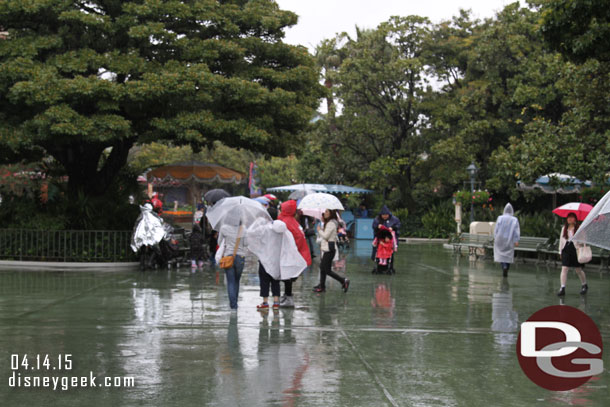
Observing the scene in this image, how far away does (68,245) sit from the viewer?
19141 millimetres

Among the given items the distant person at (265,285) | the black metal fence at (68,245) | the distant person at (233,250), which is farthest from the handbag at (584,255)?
the black metal fence at (68,245)

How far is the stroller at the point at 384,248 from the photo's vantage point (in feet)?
58.3

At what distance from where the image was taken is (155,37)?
19016 mm

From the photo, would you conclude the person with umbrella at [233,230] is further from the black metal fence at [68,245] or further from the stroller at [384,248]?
the black metal fence at [68,245]

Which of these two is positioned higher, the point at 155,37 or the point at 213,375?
the point at 155,37

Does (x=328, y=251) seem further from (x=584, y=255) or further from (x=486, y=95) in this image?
(x=486, y=95)

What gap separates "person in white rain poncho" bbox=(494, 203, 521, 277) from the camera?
17859 millimetres

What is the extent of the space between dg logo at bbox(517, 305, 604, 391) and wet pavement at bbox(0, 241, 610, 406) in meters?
0.16

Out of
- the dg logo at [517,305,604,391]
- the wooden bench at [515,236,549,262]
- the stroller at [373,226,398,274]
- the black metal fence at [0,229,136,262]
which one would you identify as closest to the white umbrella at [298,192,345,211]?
the stroller at [373,226,398,274]

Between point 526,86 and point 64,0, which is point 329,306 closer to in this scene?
point 64,0

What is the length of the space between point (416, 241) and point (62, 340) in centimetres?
2946

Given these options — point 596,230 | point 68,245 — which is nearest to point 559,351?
point 596,230

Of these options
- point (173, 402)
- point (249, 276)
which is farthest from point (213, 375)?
point (249, 276)

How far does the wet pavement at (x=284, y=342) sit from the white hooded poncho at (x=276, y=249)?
682 mm
